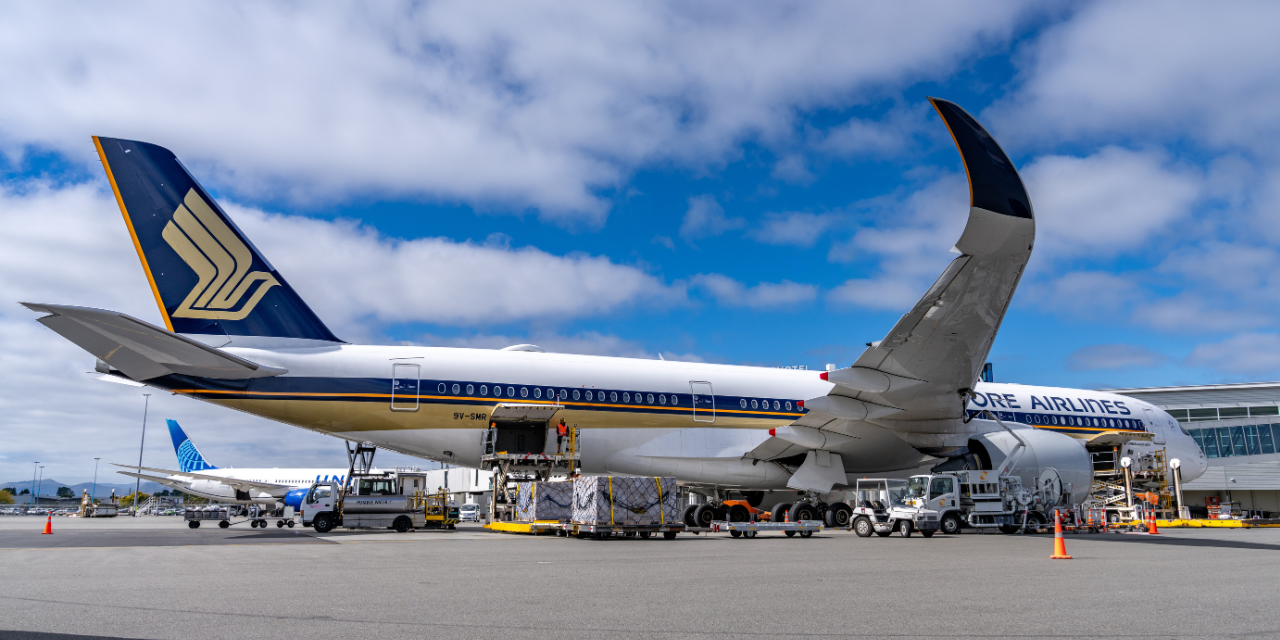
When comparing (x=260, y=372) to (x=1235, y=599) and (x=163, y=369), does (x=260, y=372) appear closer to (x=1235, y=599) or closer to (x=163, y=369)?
(x=163, y=369)

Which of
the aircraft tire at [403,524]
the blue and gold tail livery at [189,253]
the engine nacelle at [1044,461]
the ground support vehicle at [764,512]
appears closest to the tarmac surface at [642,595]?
the blue and gold tail livery at [189,253]

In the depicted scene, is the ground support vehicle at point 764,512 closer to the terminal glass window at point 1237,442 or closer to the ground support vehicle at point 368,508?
the ground support vehicle at point 368,508

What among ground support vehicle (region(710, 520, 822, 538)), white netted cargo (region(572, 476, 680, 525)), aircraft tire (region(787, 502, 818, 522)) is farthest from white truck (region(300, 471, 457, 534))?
aircraft tire (region(787, 502, 818, 522))

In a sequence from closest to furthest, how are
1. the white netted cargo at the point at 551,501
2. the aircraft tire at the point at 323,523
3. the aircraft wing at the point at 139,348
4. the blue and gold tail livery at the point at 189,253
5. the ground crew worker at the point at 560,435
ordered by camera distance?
the aircraft wing at the point at 139,348 → the blue and gold tail livery at the point at 189,253 → the white netted cargo at the point at 551,501 → the ground crew worker at the point at 560,435 → the aircraft tire at the point at 323,523

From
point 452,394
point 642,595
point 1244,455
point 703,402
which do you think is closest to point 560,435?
point 452,394

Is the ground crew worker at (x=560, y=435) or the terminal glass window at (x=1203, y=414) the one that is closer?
the ground crew worker at (x=560, y=435)

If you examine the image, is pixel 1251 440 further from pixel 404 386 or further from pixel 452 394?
pixel 404 386

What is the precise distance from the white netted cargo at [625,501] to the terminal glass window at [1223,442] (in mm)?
41789

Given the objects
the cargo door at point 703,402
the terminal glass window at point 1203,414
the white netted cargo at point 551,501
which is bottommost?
the white netted cargo at point 551,501

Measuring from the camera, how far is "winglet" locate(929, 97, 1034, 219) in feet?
35.7

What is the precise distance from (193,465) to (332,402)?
1666 inches

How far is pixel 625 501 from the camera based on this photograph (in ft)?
52.6

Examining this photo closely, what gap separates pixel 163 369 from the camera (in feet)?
48.1

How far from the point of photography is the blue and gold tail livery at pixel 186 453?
51.2 m
